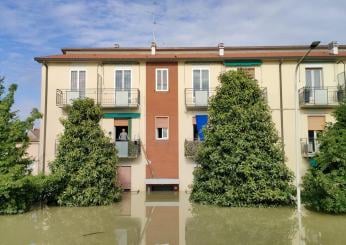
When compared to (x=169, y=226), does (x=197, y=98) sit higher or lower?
higher

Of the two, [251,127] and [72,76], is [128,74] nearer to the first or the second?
[72,76]

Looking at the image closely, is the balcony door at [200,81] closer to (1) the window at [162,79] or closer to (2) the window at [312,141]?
(1) the window at [162,79]

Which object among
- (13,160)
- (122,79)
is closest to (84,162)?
(13,160)

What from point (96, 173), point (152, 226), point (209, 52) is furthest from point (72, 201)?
point (209, 52)

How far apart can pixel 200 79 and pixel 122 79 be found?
492 centimetres

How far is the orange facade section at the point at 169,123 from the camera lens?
24531mm

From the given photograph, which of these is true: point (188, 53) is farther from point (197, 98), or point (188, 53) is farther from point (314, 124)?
point (314, 124)

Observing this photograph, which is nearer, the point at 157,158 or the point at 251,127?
the point at 251,127

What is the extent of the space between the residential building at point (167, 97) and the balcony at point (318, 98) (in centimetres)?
6

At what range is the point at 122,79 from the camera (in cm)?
2533

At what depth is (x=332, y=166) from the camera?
52.6 feet

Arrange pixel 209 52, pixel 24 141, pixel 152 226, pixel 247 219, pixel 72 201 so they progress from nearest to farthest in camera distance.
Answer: pixel 152 226, pixel 247 219, pixel 24 141, pixel 72 201, pixel 209 52

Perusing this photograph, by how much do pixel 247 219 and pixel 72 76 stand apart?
15.2 m

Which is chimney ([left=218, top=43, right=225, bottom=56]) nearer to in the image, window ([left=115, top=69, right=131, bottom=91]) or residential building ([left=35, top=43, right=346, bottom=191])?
residential building ([left=35, top=43, right=346, bottom=191])
